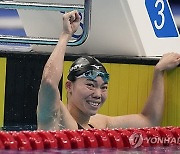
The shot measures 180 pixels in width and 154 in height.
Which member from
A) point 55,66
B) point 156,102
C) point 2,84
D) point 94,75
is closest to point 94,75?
point 94,75

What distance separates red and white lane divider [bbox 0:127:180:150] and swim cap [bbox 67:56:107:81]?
34cm

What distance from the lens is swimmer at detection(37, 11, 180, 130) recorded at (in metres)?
2.14

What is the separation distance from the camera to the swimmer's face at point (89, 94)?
2.33m

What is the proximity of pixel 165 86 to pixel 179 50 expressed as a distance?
0.21 metres

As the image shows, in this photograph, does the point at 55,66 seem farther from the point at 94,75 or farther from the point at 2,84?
the point at 2,84

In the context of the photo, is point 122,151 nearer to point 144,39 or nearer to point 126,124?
point 126,124

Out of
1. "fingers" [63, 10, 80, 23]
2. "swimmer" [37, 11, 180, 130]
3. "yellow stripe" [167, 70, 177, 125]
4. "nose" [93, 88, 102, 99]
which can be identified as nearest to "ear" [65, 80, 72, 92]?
"swimmer" [37, 11, 180, 130]

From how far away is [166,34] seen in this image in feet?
8.90

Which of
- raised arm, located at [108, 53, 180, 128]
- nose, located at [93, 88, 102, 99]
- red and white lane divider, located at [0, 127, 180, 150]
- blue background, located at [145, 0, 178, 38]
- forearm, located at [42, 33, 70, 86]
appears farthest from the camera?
blue background, located at [145, 0, 178, 38]

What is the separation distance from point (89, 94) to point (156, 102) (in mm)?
386

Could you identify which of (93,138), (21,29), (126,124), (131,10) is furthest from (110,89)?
(21,29)

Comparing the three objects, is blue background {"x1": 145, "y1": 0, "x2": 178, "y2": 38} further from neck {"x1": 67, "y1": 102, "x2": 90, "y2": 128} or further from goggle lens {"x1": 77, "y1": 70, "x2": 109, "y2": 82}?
neck {"x1": 67, "y1": 102, "x2": 90, "y2": 128}

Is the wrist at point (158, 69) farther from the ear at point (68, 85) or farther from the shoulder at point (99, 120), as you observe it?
the ear at point (68, 85)

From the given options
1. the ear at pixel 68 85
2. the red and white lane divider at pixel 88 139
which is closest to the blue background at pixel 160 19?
the ear at pixel 68 85
